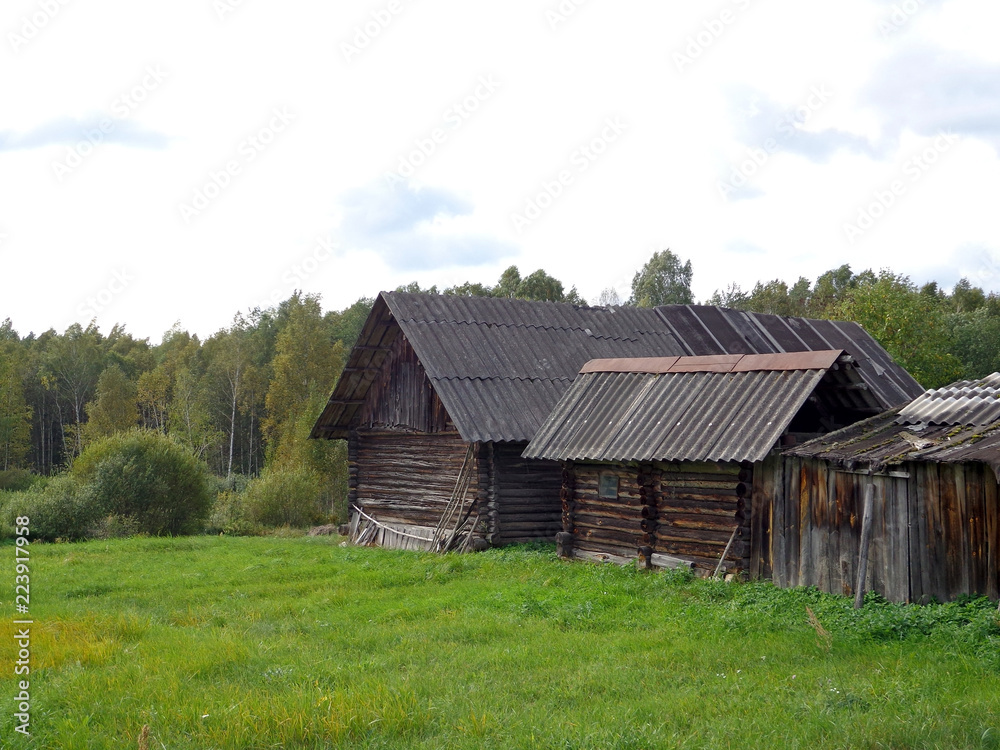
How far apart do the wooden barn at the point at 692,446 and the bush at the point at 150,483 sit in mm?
14175

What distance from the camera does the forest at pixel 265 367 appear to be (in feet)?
111

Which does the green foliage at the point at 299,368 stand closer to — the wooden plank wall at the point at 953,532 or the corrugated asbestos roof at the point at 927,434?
the corrugated asbestos roof at the point at 927,434

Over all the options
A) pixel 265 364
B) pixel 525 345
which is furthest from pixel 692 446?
pixel 265 364

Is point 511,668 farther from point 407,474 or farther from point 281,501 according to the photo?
point 281,501

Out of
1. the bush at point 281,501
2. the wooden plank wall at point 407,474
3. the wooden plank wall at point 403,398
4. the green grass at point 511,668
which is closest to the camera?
the green grass at point 511,668

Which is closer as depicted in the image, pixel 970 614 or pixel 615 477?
pixel 970 614

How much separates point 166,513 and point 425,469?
397 inches

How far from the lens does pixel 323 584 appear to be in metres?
14.2

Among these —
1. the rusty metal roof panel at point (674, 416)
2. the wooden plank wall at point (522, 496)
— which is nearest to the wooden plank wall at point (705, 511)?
the rusty metal roof panel at point (674, 416)

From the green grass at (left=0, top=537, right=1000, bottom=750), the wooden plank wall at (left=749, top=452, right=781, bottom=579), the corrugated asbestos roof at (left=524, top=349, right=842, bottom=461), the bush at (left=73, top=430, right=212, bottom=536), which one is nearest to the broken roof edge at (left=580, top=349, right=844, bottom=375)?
the corrugated asbestos roof at (left=524, top=349, right=842, bottom=461)

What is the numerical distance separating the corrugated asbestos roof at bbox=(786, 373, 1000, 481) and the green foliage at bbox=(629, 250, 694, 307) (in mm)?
47386

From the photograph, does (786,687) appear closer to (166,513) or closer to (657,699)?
(657,699)

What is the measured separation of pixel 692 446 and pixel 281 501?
19336 millimetres

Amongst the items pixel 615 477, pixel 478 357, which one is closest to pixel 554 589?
pixel 615 477
